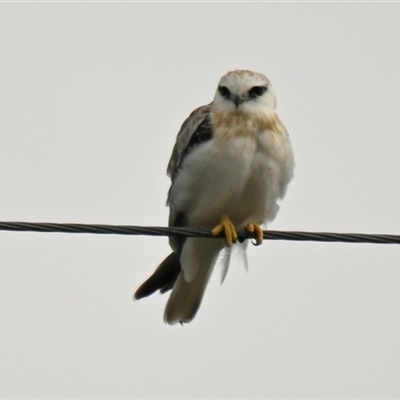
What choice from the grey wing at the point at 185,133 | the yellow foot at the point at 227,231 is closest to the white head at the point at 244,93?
the grey wing at the point at 185,133

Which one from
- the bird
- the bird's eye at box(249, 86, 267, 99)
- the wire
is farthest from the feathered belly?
the wire

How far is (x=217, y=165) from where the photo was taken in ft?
20.5

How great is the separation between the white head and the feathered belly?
0.33 m

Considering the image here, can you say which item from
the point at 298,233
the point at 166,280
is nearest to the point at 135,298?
the point at 166,280

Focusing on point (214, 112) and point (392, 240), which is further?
point (214, 112)

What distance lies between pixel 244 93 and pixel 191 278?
125 centimetres

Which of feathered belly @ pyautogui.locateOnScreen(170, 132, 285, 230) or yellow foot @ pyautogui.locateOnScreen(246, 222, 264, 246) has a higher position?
feathered belly @ pyautogui.locateOnScreen(170, 132, 285, 230)

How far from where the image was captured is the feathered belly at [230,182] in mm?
6250

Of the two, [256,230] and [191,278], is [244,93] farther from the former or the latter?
[191,278]

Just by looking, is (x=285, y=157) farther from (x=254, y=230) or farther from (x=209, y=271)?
(x=209, y=271)

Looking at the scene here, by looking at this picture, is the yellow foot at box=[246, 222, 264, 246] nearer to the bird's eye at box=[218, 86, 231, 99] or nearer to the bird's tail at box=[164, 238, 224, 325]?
the bird's tail at box=[164, 238, 224, 325]

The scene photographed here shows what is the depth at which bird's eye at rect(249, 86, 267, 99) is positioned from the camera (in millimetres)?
6621

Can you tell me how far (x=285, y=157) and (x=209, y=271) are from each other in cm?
110

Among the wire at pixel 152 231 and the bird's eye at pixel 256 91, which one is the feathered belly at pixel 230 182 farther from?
the wire at pixel 152 231
